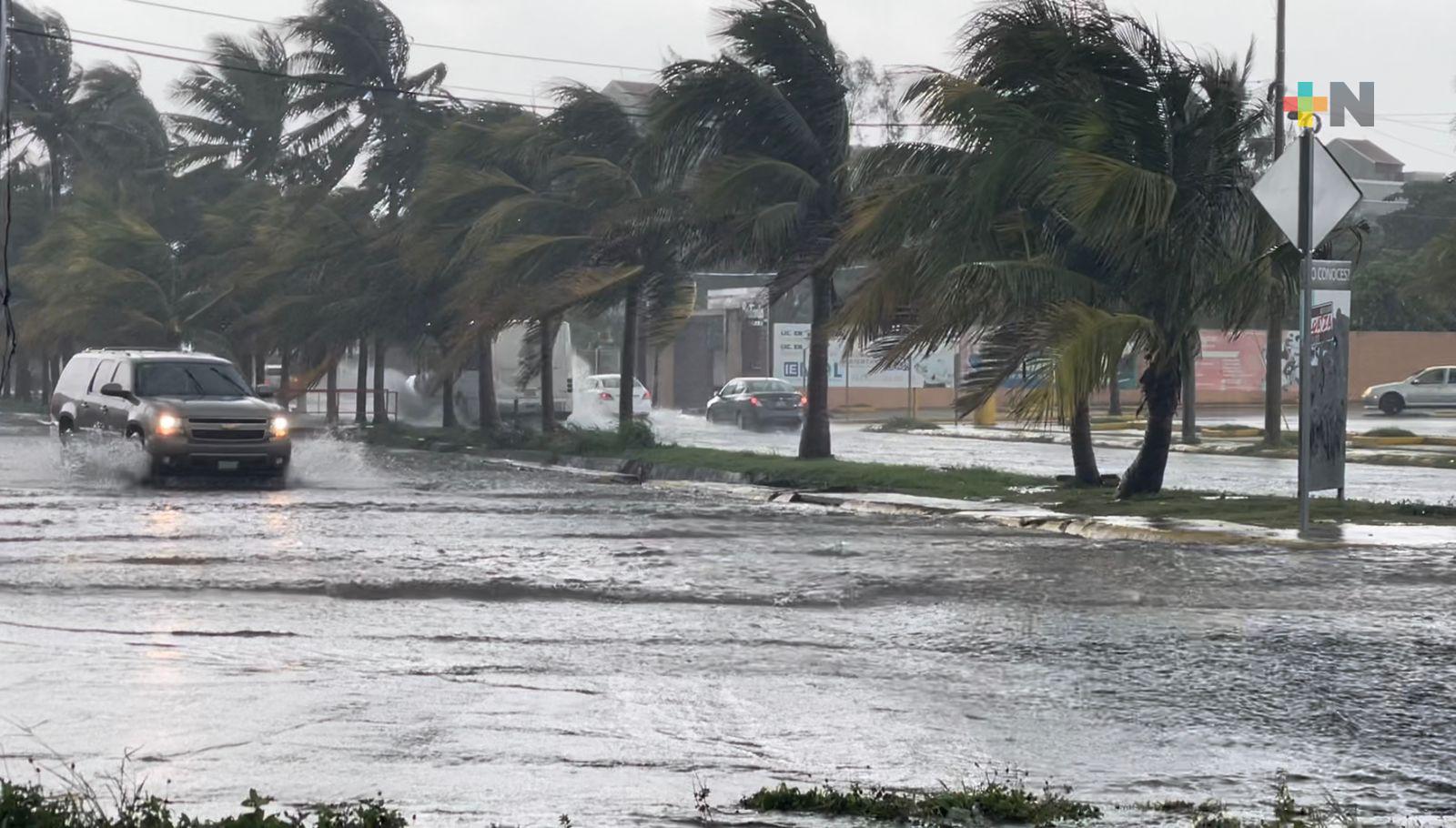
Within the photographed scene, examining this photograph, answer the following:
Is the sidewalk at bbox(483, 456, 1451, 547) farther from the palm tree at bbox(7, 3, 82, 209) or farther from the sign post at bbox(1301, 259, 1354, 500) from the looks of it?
the palm tree at bbox(7, 3, 82, 209)

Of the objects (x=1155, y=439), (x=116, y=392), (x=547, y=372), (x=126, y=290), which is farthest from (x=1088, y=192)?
(x=126, y=290)

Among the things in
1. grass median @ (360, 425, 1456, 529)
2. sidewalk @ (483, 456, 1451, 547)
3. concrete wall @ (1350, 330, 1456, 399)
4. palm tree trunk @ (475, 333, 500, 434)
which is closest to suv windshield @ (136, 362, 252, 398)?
sidewalk @ (483, 456, 1451, 547)

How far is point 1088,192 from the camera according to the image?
18.4 m

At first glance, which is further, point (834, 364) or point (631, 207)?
point (834, 364)

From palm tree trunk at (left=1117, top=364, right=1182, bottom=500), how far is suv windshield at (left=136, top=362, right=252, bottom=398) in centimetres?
1182

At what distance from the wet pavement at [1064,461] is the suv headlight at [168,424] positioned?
1104 cm

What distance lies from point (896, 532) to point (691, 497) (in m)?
5.70

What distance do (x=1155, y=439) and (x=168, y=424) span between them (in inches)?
470

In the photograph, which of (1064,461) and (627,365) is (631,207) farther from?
(1064,461)

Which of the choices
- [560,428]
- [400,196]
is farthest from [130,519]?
[400,196]

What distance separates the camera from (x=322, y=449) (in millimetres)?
33688

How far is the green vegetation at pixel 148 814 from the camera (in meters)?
5.67

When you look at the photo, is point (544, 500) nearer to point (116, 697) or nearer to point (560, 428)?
point (116, 697)

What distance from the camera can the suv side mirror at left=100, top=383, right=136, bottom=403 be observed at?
80.6 feet
